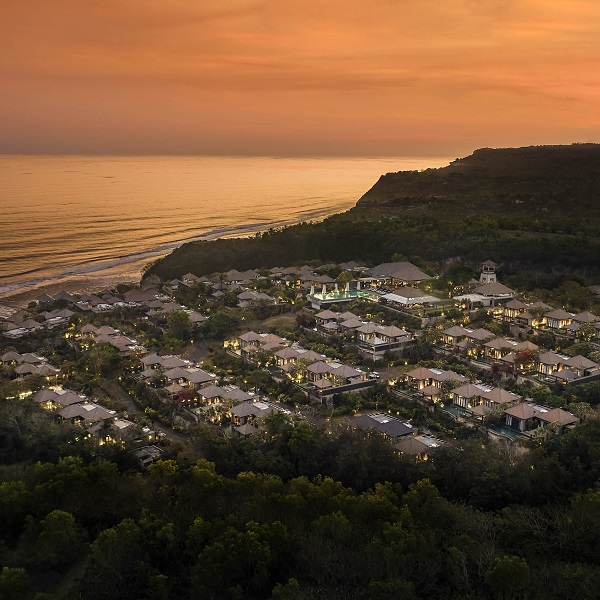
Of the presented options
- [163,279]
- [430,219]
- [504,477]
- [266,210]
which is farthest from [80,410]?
[266,210]

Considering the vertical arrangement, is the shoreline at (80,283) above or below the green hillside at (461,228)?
below

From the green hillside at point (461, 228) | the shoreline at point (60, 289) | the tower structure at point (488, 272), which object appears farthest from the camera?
the green hillside at point (461, 228)

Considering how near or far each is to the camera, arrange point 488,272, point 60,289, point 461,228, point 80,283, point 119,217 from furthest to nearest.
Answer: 1. point 119,217
2. point 461,228
3. point 80,283
4. point 60,289
5. point 488,272

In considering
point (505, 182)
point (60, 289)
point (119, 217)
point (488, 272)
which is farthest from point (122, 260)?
point (505, 182)

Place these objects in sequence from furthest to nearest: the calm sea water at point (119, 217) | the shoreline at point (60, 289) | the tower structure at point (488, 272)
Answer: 1. the calm sea water at point (119, 217)
2. the shoreline at point (60, 289)
3. the tower structure at point (488, 272)

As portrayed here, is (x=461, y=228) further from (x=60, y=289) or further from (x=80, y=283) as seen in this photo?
(x=60, y=289)

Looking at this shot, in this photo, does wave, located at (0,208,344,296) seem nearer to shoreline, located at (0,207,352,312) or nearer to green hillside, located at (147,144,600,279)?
shoreline, located at (0,207,352,312)

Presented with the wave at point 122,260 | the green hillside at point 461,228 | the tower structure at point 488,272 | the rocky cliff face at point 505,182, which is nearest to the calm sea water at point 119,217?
the wave at point 122,260

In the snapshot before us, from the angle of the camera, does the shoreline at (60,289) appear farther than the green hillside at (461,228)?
No

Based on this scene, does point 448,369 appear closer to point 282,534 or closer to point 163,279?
point 282,534

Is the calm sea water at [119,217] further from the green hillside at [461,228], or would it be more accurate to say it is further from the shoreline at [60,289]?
the green hillside at [461,228]

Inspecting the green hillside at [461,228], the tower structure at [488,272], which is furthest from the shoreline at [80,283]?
the tower structure at [488,272]

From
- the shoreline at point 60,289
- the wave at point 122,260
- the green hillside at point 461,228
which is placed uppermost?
the green hillside at point 461,228
